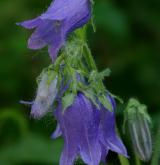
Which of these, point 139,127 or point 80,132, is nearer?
point 80,132

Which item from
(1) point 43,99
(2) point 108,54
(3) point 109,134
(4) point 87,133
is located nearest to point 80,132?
(4) point 87,133

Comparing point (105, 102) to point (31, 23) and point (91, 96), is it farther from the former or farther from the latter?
point (31, 23)

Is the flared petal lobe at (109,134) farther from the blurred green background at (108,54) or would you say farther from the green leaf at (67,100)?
the blurred green background at (108,54)

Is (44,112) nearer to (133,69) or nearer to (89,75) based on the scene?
(89,75)

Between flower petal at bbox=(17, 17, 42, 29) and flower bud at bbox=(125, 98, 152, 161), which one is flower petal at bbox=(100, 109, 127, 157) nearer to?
flower bud at bbox=(125, 98, 152, 161)

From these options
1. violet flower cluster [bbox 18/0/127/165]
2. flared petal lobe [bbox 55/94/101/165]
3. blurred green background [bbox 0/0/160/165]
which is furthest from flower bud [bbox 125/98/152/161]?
blurred green background [bbox 0/0/160/165]

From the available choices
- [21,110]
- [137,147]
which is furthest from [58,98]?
[21,110]
